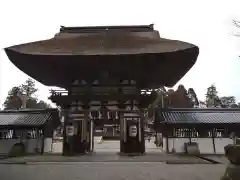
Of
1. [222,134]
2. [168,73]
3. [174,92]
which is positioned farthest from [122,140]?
[174,92]

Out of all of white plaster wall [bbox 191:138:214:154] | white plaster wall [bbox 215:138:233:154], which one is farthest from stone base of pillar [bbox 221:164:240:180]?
white plaster wall [bbox 215:138:233:154]

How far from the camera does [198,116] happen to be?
22.2 m

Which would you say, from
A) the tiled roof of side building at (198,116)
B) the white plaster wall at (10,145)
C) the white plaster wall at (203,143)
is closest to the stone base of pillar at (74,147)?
the white plaster wall at (10,145)

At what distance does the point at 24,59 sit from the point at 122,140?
25.8 ft

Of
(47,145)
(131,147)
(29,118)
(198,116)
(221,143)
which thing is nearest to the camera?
(131,147)

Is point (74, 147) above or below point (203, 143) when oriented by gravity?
below

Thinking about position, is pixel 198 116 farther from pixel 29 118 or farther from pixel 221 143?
pixel 29 118

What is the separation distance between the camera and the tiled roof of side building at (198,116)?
21.2 m

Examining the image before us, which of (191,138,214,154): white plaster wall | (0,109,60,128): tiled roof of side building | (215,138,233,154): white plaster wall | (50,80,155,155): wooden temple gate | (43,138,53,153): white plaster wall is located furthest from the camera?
(43,138,53,153): white plaster wall

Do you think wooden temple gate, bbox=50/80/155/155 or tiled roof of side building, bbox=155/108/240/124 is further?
tiled roof of side building, bbox=155/108/240/124

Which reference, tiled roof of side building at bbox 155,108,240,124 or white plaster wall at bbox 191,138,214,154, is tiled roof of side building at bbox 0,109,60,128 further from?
white plaster wall at bbox 191,138,214,154

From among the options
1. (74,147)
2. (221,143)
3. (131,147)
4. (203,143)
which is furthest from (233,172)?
(221,143)

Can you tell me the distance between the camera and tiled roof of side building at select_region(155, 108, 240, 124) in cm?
2122

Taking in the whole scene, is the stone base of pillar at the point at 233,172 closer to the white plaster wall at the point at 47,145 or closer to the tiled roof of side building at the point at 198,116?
the tiled roof of side building at the point at 198,116
